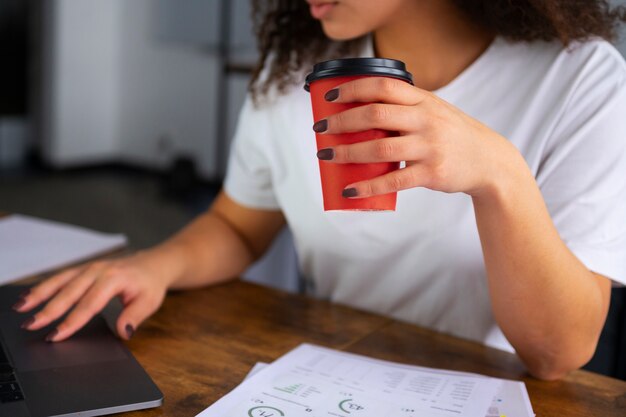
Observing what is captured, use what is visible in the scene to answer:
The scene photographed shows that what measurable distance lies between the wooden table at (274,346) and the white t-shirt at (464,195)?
0.16 meters

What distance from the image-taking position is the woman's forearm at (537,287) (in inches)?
29.7

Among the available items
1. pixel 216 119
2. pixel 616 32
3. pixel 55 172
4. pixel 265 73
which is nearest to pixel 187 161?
pixel 216 119

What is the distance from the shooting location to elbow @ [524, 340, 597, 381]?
2.69 ft

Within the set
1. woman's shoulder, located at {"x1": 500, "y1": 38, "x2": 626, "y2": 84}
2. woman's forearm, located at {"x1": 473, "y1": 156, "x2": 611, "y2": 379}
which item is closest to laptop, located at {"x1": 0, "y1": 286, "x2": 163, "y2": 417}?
woman's forearm, located at {"x1": 473, "y1": 156, "x2": 611, "y2": 379}

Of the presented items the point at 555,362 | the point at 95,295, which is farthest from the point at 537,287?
the point at 95,295

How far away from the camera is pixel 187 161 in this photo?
500cm

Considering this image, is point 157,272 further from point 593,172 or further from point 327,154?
point 593,172

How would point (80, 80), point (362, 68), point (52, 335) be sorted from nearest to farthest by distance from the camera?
point (362, 68) → point (52, 335) → point (80, 80)

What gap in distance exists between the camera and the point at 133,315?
2.93 ft

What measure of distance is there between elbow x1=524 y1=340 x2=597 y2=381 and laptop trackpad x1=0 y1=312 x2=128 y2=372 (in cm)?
45

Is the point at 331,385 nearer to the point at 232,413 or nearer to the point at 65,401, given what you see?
the point at 232,413

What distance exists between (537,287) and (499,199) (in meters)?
0.14

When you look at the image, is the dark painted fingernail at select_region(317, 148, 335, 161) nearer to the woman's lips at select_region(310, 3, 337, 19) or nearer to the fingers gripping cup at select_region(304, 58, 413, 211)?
the fingers gripping cup at select_region(304, 58, 413, 211)

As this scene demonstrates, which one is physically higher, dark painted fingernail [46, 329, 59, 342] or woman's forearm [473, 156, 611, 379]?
woman's forearm [473, 156, 611, 379]
